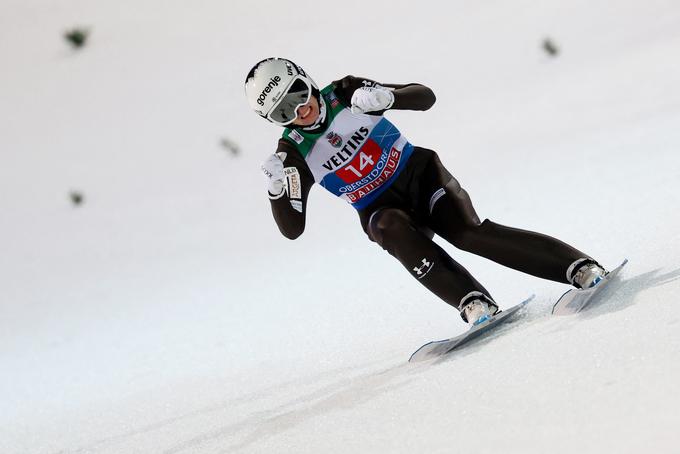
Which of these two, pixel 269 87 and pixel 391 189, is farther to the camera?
pixel 391 189

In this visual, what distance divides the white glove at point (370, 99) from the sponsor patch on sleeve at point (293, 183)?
0.42 metres

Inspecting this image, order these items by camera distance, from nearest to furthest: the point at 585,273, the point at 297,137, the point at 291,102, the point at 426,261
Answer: the point at 585,273, the point at 426,261, the point at 291,102, the point at 297,137

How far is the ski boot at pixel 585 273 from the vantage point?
4.52 m

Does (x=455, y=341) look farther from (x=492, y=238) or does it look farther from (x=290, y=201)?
(x=290, y=201)

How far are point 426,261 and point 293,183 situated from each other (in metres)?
0.72

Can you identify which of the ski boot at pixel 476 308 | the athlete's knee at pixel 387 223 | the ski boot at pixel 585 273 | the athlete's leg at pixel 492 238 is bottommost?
the ski boot at pixel 585 273

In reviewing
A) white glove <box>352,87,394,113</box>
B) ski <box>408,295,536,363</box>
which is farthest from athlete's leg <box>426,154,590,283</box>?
white glove <box>352,87,394,113</box>

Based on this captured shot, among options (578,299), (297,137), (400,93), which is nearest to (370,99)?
(400,93)

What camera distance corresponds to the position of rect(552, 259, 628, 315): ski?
431cm

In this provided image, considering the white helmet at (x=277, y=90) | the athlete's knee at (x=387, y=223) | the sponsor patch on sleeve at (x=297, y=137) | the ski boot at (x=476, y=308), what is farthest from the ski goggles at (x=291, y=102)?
the ski boot at (x=476, y=308)

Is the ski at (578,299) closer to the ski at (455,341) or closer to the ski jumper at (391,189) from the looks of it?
the ski at (455,341)

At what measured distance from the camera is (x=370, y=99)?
4.83 metres

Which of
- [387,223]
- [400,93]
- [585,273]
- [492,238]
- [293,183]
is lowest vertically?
[585,273]

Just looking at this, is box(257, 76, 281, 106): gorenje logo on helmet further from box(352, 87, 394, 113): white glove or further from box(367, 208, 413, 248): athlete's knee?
box(367, 208, 413, 248): athlete's knee
